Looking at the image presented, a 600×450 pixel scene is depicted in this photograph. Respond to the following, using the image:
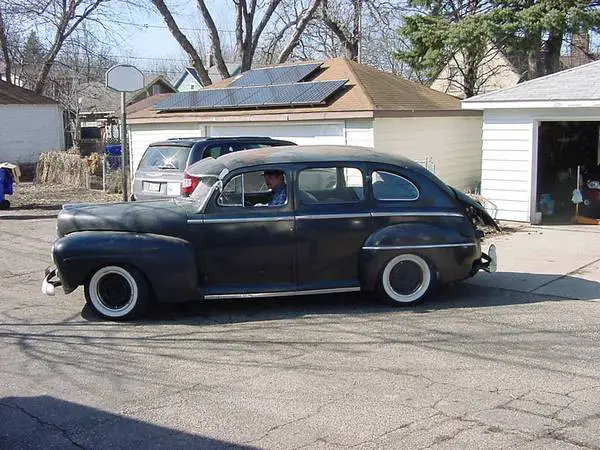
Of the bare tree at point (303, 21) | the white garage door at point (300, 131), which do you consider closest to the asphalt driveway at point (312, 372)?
the white garage door at point (300, 131)

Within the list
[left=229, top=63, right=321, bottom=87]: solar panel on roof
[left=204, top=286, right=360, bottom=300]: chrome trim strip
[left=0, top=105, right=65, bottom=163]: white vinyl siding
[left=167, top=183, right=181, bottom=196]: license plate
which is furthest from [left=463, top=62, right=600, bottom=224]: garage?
[left=0, top=105, right=65, bottom=163]: white vinyl siding

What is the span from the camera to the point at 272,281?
705 cm

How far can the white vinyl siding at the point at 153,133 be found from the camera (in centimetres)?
1788

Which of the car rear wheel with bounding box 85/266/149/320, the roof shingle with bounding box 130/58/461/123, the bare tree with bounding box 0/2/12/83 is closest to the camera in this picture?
the car rear wheel with bounding box 85/266/149/320

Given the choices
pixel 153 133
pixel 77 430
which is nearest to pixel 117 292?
pixel 77 430

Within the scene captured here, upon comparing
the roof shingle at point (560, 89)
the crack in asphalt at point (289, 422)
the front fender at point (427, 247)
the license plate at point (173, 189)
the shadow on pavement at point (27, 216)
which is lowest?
the crack in asphalt at point (289, 422)

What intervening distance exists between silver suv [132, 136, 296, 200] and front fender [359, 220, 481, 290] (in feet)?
16.4

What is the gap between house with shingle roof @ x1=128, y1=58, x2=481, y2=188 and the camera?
14391 mm

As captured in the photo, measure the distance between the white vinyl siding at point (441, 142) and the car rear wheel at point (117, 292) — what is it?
7863 millimetres

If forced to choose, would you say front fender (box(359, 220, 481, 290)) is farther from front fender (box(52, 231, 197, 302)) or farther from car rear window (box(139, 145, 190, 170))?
car rear window (box(139, 145, 190, 170))

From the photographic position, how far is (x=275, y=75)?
17.7 m

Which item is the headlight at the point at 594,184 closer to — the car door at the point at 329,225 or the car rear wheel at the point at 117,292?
the car door at the point at 329,225

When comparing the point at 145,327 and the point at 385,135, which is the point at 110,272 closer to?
the point at 145,327

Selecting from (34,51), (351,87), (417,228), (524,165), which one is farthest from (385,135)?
(34,51)
